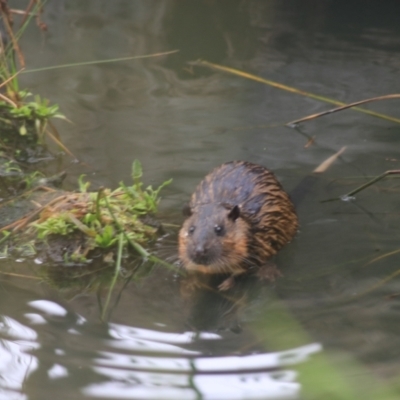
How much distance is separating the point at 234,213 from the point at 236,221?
0.06m

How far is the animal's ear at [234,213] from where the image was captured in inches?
122

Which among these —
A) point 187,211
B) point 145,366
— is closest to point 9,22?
point 187,211

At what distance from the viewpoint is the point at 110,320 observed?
2.60m

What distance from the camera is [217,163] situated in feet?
13.5

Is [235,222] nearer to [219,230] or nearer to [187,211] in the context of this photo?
[219,230]

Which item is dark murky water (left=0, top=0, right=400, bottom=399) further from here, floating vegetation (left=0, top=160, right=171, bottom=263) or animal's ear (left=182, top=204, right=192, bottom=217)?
animal's ear (left=182, top=204, right=192, bottom=217)

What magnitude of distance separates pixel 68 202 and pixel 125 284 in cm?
61

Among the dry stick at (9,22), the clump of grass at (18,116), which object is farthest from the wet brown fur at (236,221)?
the dry stick at (9,22)

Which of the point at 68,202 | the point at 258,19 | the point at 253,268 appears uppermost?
the point at 258,19

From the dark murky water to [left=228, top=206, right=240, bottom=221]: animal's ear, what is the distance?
31cm

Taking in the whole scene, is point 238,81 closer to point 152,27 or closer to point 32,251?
point 152,27

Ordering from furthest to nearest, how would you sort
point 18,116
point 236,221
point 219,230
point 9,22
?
point 18,116
point 9,22
point 236,221
point 219,230

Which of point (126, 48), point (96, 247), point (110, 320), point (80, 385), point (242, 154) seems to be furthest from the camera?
point (126, 48)

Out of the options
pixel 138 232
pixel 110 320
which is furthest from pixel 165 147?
pixel 110 320
